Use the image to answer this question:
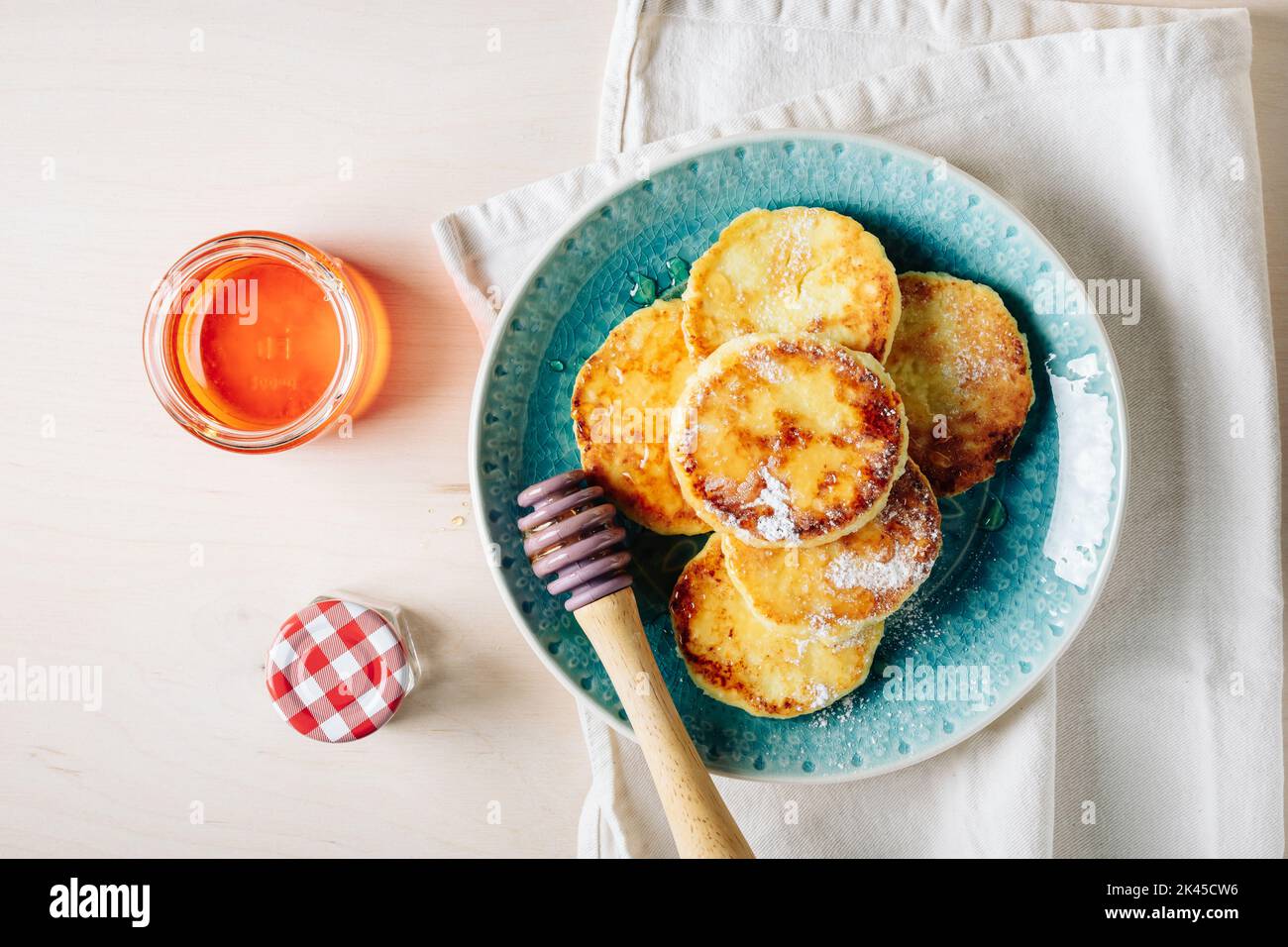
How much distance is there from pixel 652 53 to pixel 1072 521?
72 cm

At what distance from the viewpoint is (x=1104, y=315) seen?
40.2 inches

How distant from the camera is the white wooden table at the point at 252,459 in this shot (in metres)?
1.08

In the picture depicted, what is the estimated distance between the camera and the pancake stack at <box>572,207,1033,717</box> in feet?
2.88

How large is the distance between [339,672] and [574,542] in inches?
14.4

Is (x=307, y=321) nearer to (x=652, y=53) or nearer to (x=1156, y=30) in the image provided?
(x=652, y=53)

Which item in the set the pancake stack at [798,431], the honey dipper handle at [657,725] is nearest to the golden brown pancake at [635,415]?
the pancake stack at [798,431]

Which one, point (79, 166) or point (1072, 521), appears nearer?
point (1072, 521)

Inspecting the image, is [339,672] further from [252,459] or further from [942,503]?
[942,503]

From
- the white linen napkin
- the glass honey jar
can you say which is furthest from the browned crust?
the glass honey jar

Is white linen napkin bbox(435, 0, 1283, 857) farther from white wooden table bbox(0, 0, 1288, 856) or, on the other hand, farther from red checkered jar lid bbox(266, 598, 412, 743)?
red checkered jar lid bbox(266, 598, 412, 743)

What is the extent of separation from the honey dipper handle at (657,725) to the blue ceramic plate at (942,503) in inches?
3.2

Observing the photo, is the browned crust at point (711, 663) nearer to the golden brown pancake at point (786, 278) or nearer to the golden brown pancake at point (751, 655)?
the golden brown pancake at point (751, 655)

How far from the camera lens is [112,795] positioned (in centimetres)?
115

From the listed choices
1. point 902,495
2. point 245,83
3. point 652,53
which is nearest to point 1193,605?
point 902,495
